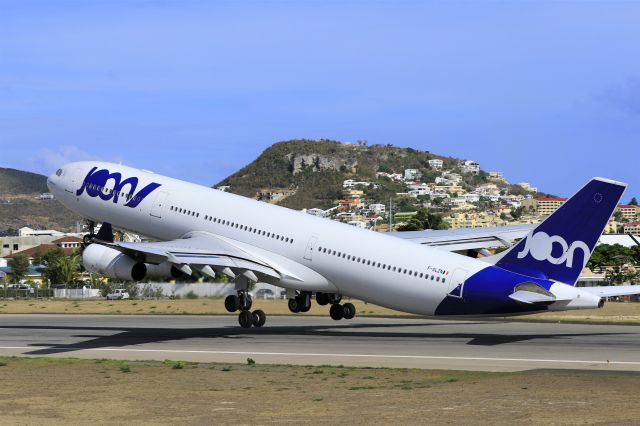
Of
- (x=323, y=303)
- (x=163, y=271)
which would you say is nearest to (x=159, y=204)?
(x=163, y=271)

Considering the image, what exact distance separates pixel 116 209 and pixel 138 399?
28146 millimetres

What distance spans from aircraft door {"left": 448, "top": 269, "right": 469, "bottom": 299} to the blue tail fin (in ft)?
6.21

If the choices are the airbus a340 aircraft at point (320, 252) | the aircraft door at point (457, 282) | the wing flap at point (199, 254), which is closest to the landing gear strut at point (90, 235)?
the airbus a340 aircraft at point (320, 252)

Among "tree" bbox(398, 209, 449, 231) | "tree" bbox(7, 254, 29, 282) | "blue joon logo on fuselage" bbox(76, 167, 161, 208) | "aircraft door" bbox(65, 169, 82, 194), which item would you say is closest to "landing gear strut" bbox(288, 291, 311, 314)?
"blue joon logo on fuselage" bbox(76, 167, 161, 208)

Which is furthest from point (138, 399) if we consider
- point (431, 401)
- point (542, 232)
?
point (542, 232)

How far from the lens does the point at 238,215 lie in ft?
169

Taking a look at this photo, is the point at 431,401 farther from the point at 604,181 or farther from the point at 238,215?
the point at 238,215

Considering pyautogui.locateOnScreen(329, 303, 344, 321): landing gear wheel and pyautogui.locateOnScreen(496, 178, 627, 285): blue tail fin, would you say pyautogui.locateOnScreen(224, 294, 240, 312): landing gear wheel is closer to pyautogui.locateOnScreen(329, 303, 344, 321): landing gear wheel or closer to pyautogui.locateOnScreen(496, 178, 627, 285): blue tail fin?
pyautogui.locateOnScreen(329, 303, 344, 321): landing gear wheel

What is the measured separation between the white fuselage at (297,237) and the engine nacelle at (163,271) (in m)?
3.40

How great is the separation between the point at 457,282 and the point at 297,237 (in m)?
9.05

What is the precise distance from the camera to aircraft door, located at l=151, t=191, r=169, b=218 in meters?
53.8

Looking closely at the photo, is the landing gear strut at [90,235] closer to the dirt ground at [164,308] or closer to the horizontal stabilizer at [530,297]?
the dirt ground at [164,308]

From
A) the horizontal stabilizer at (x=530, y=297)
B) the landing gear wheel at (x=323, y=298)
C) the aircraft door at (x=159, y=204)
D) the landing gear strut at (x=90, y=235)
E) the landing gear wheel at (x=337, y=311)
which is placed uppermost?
the aircraft door at (x=159, y=204)

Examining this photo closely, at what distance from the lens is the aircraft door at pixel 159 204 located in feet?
176
